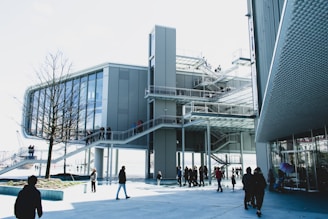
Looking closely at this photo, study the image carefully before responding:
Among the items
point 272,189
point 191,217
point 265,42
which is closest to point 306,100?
point 191,217

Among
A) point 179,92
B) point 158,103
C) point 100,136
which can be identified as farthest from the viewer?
point 179,92

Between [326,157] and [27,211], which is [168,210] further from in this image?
[326,157]

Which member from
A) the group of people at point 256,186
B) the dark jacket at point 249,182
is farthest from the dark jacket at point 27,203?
the dark jacket at point 249,182

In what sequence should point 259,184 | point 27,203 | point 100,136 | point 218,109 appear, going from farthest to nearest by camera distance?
1. point 100,136
2. point 218,109
3. point 259,184
4. point 27,203

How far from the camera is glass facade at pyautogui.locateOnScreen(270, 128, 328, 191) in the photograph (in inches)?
587

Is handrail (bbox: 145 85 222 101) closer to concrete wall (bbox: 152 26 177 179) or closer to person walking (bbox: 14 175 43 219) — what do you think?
concrete wall (bbox: 152 26 177 179)

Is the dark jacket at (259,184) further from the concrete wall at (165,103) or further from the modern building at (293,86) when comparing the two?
the concrete wall at (165,103)

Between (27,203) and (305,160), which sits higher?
(305,160)

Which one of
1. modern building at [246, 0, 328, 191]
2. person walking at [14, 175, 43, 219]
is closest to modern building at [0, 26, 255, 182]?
modern building at [246, 0, 328, 191]

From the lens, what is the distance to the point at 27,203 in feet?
16.1

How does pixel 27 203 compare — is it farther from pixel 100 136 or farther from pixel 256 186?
pixel 100 136

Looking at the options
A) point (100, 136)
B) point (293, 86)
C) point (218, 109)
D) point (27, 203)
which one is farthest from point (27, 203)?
point (100, 136)

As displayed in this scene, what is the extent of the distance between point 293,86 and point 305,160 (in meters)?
9.37

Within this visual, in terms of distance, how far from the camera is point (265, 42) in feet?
62.5
